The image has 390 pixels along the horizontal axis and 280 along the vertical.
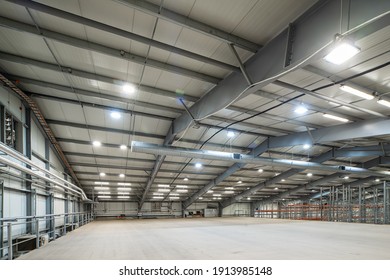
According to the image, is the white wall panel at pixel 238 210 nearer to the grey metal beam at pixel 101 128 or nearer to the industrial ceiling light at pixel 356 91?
the grey metal beam at pixel 101 128

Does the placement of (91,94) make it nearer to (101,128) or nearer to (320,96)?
(101,128)

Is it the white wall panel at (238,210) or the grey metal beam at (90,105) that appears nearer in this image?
the grey metal beam at (90,105)

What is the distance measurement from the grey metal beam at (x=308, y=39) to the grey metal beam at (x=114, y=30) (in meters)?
0.65

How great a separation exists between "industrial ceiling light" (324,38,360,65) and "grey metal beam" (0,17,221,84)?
3.38m

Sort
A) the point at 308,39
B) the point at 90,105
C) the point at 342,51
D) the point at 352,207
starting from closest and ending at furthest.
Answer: the point at 342,51
the point at 308,39
the point at 90,105
the point at 352,207

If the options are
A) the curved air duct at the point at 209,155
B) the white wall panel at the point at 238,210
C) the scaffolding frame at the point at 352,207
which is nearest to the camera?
the curved air duct at the point at 209,155

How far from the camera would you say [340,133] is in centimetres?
977

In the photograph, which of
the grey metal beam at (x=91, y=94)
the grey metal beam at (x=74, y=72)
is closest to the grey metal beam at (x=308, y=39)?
the grey metal beam at (x=74, y=72)

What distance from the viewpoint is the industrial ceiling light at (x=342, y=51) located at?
12.6 ft

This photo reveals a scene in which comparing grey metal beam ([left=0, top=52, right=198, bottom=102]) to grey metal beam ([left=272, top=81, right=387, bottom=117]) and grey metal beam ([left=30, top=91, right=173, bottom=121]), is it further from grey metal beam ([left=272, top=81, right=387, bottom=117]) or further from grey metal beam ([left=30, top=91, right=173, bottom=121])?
grey metal beam ([left=272, top=81, right=387, bottom=117])

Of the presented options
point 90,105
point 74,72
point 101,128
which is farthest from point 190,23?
point 101,128

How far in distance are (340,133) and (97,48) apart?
9799mm

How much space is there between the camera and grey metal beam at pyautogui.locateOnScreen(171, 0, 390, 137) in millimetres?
3566

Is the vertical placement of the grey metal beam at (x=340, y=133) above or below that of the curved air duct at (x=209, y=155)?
above
